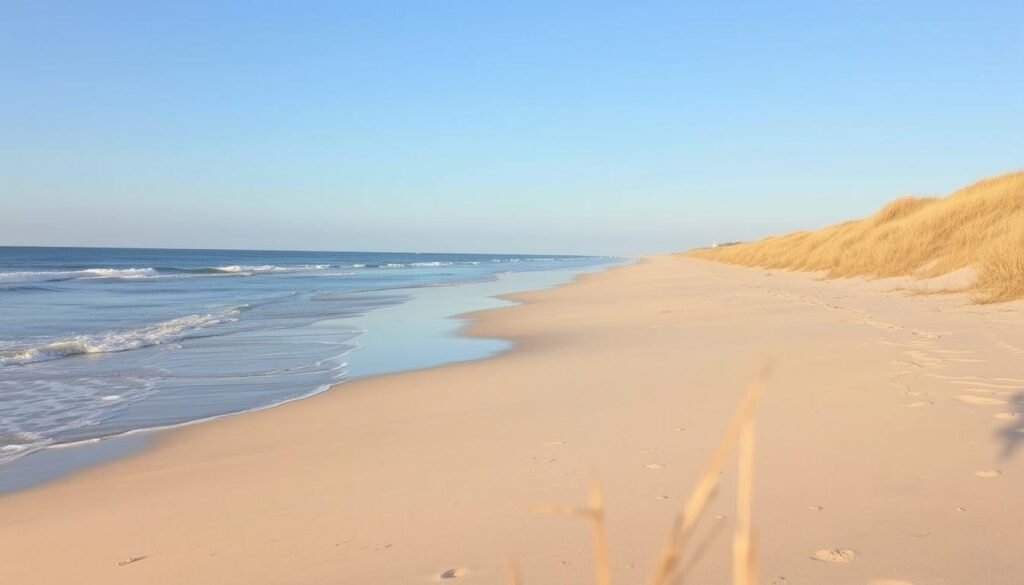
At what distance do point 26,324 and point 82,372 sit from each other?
286 inches

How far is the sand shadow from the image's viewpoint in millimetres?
3683

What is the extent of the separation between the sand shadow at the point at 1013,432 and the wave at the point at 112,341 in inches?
405

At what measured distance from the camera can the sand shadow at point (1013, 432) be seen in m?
3.68

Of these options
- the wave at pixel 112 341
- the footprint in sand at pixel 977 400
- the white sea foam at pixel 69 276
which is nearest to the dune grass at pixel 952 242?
the footprint in sand at pixel 977 400

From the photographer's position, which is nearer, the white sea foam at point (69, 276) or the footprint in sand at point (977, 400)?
the footprint in sand at point (977, 400)

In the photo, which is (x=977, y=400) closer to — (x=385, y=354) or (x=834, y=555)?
(x=834, y=555)

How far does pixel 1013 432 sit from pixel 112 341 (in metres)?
11.8

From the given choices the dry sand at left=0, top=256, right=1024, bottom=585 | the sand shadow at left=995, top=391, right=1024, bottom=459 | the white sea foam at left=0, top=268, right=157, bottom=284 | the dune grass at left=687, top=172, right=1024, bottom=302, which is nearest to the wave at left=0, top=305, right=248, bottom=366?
the dry sand at left=0, top=256, right=1024, bottom=585

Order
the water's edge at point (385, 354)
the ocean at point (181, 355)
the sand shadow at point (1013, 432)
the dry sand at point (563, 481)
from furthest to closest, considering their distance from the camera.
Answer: the ocean at point (181, 355), the water's edge at point (385, 354), the sand shadow at point (1013, 432), the dry sand at point (563, 481)

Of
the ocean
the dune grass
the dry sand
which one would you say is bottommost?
the ocean

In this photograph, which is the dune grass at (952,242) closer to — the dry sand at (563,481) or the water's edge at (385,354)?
the dry sand at (563,481)

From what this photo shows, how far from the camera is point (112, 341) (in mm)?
12109

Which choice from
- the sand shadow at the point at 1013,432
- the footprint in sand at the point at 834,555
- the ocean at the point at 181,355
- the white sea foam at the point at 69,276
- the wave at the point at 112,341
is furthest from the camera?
the white sea foam at the point at 69,276

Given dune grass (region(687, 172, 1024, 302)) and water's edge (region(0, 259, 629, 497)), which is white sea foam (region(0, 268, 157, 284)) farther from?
dune grass (region(687, 172, 1024, 302))
